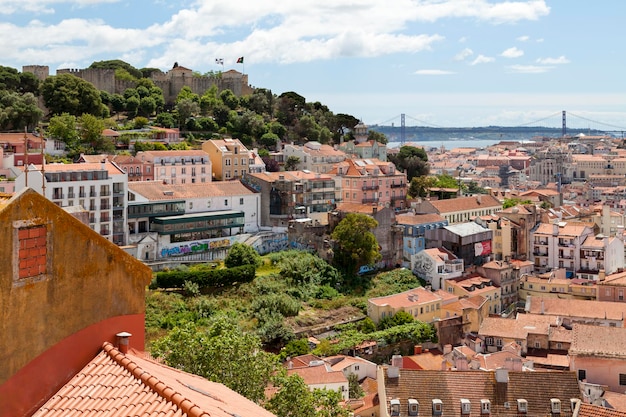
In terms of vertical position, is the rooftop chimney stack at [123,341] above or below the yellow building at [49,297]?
below

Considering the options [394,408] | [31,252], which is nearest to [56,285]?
[31,252]

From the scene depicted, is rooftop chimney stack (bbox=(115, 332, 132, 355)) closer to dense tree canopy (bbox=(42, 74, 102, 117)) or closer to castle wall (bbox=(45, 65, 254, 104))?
dense tree canopy (bbox=(42, 74, 102, 117))

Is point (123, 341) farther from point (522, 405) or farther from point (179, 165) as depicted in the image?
point (179, 165)

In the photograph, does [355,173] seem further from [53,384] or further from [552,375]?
[53,384]

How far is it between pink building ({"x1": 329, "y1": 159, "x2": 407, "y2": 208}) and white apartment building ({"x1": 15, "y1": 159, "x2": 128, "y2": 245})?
1991cm

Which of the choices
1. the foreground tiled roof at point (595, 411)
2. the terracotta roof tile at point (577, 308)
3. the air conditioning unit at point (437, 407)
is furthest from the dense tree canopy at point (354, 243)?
the foreground tiled roof at point (595, 411)

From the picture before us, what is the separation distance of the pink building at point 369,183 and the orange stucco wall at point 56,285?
49.5m

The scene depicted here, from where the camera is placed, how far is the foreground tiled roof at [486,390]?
22.8 m

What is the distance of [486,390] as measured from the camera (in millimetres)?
23312

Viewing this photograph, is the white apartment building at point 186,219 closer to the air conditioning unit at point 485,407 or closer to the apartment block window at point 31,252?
the air conditioning unit at point 485,407

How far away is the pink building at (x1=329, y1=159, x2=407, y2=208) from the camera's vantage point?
57.3 meters

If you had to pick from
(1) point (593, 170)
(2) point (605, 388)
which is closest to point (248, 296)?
(2) point (605, 388)

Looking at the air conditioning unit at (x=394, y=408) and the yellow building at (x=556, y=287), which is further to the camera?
the yellow building at (x=556, y=287)

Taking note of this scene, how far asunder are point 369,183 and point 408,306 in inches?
687
